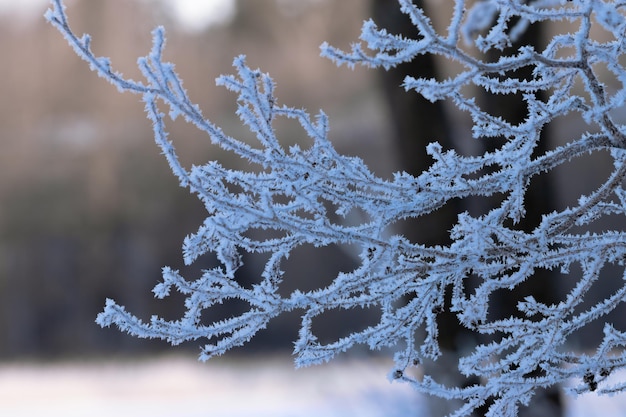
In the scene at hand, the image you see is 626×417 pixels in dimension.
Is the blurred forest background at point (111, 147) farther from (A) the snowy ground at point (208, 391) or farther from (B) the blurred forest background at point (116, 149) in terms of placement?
(A) the snowy ground at point (208, 391)

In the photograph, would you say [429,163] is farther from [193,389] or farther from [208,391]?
[193,389]

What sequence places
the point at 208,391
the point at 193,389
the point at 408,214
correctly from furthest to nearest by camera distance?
the point at 193,389
the point at 208,391
the point at 408,214

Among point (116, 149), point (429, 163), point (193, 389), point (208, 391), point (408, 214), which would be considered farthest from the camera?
point (116, 149)

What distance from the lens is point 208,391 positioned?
11.5 meters

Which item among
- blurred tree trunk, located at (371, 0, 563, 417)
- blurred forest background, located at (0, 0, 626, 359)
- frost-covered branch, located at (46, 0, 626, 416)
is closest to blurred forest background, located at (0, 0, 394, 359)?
blurred forest background, located at (0, 0, 626, 359)

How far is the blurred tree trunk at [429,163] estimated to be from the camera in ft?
16.8

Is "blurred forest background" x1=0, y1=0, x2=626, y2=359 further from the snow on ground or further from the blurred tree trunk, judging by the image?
the blurred tree trunk

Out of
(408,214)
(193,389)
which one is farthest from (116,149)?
(408,214)

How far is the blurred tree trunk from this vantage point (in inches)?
202

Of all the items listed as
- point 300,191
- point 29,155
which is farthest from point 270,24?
point 300,191

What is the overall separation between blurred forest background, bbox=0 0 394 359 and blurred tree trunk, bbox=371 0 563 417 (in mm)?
10246

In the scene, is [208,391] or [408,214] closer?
[408,214]

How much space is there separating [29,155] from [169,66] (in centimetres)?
1693

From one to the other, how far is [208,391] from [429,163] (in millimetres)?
6845
